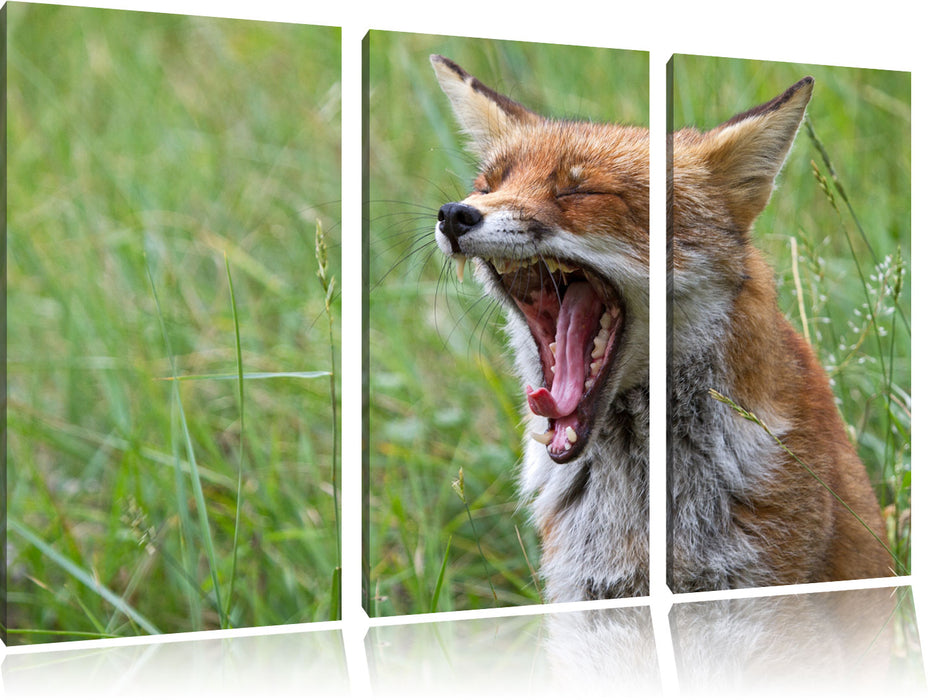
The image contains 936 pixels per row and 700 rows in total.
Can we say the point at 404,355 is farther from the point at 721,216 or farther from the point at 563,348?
the point at 721,216

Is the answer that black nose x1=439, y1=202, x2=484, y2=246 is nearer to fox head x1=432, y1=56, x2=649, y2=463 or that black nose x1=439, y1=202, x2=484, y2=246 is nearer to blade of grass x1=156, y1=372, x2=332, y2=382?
fox head x1=432, y1=56, x2=649, y2=463

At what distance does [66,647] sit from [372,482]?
0.92m

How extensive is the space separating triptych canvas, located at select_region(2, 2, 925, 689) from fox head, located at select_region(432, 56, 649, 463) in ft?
0.03

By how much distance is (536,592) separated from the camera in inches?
127

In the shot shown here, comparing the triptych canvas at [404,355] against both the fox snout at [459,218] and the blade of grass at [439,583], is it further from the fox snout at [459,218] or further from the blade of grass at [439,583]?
the fox snout at [459,218]

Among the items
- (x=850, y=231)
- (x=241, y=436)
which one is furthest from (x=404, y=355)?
(x=850, y=231)

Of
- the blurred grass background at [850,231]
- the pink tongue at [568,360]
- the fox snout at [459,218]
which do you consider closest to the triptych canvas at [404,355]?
the pink tongue at [568,360]

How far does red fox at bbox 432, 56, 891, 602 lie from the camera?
10.1 ft

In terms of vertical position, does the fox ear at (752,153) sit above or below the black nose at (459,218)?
above

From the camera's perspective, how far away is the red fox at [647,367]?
3090 millimetres

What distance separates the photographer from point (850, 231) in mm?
3568

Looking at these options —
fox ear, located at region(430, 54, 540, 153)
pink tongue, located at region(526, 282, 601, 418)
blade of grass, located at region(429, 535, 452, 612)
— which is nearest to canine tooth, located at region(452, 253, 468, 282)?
pink tongue, located at region(526, 282, 601, 418)

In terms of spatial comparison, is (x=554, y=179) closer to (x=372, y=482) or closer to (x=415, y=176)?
(x=415, y=176)

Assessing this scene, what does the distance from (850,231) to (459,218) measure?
58.7 inches
